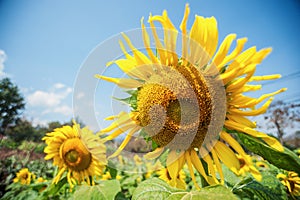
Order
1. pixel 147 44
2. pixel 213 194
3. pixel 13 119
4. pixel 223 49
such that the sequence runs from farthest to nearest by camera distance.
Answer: pixel 13 119 → pixel 147 44 → pixel 223 49 → pixel 213 194

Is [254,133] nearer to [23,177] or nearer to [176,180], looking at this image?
[176,180]

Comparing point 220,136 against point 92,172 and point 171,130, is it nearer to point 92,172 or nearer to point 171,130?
point 171,130

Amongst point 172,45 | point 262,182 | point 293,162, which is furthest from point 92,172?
point 293,162

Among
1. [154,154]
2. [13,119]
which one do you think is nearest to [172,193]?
[154,154]

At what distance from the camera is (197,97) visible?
1223 mm

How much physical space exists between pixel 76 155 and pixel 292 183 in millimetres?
2511

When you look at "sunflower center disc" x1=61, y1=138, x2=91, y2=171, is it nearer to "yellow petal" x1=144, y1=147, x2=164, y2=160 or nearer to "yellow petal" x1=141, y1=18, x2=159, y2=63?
"yellow petal" x1=144, y1=147, x2=164, y2=160

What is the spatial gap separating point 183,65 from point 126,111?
0.44 m

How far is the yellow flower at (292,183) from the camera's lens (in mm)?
1946

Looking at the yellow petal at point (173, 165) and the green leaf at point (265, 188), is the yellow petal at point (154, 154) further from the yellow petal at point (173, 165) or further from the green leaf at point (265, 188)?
the green leaf at point (265, 188)

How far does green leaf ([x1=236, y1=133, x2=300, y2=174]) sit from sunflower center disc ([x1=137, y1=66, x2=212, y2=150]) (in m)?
0.23

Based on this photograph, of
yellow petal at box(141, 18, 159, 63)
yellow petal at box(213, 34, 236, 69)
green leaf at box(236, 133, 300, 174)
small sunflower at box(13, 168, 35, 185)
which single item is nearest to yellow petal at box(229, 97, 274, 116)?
green leaf at box(236, 133, 300, 174)

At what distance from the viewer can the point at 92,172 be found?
3.20 m

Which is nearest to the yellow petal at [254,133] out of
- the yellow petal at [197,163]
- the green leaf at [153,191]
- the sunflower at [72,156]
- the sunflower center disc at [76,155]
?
the yellow petal at [197,163]
